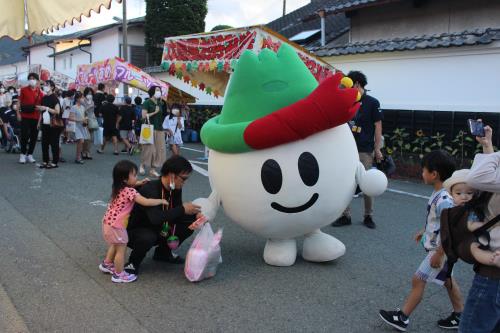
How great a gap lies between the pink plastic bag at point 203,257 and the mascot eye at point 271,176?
0.65 m

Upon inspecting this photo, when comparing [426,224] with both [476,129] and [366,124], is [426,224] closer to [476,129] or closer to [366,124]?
[476,129]

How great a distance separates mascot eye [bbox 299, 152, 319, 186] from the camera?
4040 millimetres

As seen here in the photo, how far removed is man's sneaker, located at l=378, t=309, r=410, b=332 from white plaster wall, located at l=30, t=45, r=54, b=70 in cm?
3807

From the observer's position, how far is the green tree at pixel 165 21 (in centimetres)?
2817

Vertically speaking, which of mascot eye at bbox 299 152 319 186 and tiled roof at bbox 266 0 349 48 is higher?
tiled roof at bbox 266 0 349 48

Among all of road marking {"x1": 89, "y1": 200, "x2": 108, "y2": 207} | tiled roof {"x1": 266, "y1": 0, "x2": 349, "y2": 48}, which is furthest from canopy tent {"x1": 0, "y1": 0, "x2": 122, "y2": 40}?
tiled roof {"x1": 266, "y1": 0, "x2": 349, "y2": 48}

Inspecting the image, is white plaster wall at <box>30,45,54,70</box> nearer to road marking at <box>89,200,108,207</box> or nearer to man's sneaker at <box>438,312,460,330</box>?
road marking at <box>89,200,108,207</box>

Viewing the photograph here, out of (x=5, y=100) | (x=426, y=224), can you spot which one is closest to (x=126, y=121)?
(x=5, y=100)

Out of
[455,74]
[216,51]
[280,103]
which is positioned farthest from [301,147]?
[455,74]

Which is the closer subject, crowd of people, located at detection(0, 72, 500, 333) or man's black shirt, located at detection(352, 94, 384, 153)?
crowd of people, located at detection(0, 72, 500, 333)

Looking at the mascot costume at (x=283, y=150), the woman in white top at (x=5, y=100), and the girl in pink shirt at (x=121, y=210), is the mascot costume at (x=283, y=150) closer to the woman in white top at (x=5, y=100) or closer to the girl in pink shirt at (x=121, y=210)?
the girl in pink shirt at (x=121, y=210)

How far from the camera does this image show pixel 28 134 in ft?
33.5

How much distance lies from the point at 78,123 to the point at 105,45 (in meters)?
21.4

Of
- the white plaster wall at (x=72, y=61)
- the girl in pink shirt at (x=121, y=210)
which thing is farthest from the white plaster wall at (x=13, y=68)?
the girl in pink shirt at (x=121, y=210)
